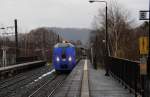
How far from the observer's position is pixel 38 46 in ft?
370

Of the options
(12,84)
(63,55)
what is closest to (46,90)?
(12,84)

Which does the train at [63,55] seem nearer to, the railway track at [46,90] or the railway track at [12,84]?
the railway track at [12,84]

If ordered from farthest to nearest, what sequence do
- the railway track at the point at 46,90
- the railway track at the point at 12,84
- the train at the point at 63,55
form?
the train at the point at 63,55 → the railway track at the point at 12,84 → the railway track at the point at 46,90

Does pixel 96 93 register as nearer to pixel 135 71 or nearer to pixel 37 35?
pixel 135 71

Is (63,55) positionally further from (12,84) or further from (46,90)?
(46,90)

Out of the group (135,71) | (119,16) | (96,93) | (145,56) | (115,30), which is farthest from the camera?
(119,16)

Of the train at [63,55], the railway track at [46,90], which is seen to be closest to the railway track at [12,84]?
the railway track at [46,90]

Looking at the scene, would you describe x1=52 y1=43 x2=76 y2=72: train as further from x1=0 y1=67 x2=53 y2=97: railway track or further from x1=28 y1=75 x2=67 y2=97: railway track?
x1=28 y1=75 x2=67 y2=97: railway track

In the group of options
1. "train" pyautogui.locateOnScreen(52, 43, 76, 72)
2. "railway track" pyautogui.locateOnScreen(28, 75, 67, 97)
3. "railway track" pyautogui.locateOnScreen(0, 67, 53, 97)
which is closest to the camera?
"railway track" pyautogui.locateOnScreen(28, 75, 67, 97)

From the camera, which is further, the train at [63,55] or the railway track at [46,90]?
the train at [63,55]

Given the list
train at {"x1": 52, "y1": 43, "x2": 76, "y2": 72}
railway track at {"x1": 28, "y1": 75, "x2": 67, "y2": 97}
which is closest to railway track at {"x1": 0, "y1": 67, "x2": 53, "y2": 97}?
railway track at {"x1": 28, "y1": 75, "x2": 67, "y2": 97}

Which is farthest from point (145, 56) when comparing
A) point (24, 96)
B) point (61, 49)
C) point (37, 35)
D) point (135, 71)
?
point (37, 35)

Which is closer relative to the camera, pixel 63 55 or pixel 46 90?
pixel 46 90

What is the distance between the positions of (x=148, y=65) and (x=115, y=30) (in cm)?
7073
